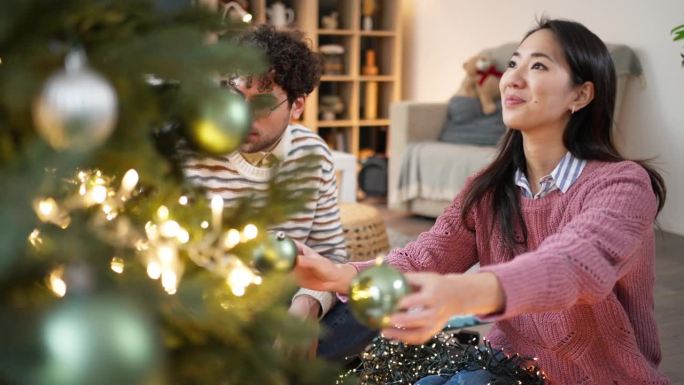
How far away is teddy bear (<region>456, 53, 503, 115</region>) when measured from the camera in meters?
4.33

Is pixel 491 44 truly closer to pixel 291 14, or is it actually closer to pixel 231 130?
pixel 291 14

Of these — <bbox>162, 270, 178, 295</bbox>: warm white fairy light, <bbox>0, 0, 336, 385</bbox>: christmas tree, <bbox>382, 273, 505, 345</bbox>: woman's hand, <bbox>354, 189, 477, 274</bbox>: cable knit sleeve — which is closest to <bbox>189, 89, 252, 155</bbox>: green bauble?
<bbox>0, 0, 336, 385</bbox>: christmas tree

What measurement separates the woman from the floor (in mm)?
635

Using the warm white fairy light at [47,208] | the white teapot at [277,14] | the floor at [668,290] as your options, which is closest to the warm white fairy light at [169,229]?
the warm white fairy light at [47,208]

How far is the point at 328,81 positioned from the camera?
5.55 m

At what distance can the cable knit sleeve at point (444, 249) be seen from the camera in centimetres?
120

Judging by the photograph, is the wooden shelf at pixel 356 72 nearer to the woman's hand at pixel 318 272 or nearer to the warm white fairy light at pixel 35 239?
the woman's hand at pixel 318 272

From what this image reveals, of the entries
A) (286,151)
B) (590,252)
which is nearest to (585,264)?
(590,252)

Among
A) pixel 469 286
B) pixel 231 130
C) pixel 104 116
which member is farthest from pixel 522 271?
pixel 104 116

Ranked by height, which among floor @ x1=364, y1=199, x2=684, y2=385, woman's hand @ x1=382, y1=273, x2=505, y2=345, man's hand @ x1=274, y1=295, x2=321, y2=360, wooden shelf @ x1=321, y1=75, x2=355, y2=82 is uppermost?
woman's hand @ x1=382, y1=273, x2=505, y2=345

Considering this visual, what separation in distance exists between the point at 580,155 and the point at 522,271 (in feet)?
1.61

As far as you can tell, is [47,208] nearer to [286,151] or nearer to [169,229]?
[169,229]

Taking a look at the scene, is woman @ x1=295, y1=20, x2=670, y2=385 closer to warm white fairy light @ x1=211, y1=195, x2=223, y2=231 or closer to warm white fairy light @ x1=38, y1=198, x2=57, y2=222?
warm white fairy light @ x1=211, y1=195, x2=223, y2=231

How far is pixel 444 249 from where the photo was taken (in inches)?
49.3
